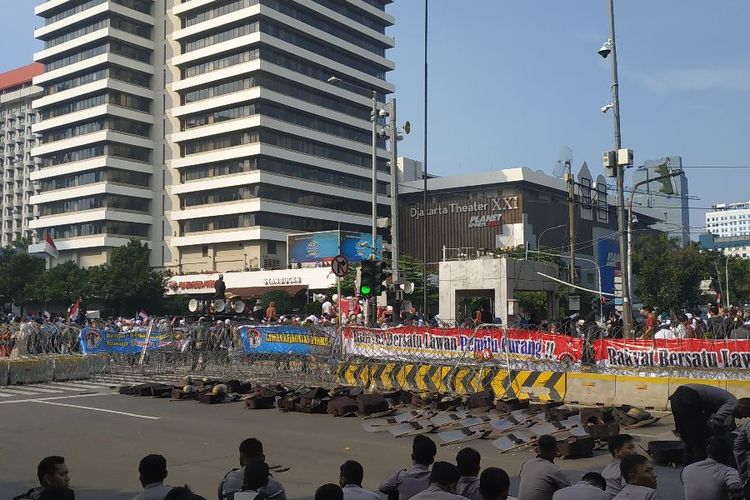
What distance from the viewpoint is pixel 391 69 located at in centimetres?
9688

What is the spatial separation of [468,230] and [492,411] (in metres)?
66.3

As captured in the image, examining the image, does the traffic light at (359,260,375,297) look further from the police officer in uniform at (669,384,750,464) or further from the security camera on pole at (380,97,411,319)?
the police officer in uniform at (669,384,750,464)

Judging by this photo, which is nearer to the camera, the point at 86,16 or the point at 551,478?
the point at 551,478

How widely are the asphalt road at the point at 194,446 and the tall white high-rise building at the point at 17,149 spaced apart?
4740 inches

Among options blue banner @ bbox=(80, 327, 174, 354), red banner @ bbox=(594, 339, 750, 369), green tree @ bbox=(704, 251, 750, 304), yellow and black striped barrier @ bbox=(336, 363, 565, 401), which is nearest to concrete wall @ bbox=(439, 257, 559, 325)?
yellow and black striped barrier @ bbox=(336, 363, 565, 401)

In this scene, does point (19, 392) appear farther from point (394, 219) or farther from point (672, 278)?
point (672, 278)

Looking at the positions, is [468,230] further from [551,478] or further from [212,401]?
[551,478]

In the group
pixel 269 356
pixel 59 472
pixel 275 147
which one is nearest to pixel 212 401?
pixel 269 356

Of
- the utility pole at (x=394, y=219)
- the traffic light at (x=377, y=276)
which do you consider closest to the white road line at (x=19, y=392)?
the traffic light at (x=377, y=276)

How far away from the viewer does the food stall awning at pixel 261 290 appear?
69438mm

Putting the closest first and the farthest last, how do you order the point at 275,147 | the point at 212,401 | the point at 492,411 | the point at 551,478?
the point at 551,478 → the point at 492,411 → the point at 212,401 → the point at 275,147

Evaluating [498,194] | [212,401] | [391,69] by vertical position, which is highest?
[391,69]

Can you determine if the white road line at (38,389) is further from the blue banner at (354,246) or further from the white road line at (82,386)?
the blue banner at (354,246)

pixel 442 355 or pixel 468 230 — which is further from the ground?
pixel 468 230
